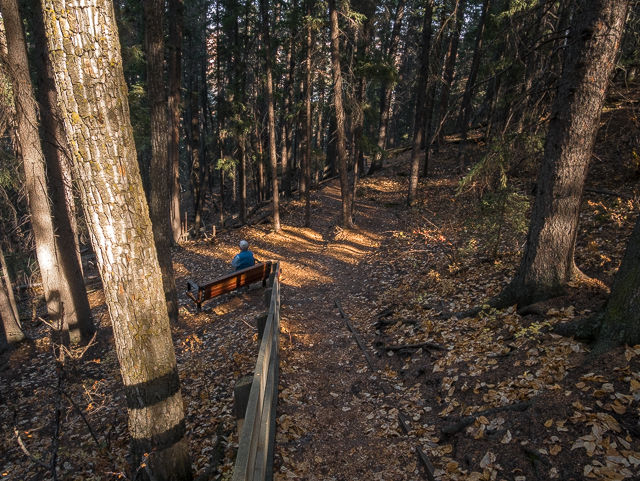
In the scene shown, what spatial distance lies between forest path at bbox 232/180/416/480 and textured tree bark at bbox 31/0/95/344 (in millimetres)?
5472

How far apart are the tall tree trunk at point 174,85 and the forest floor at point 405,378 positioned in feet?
22.7

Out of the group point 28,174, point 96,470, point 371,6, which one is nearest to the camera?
point 96,470

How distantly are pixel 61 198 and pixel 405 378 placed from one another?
9.14 metres

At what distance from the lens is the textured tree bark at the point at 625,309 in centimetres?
375

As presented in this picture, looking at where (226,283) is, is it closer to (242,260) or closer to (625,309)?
(242,260)

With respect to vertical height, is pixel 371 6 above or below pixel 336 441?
above

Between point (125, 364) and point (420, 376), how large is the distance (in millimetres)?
4049

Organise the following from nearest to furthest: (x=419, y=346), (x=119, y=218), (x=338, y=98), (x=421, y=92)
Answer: (x=119, y=218)
(x=419, y=346)
(x=338, y=98)
(x=421, y=92)

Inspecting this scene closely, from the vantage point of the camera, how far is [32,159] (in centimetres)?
734

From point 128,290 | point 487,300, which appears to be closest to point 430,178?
point 487,300

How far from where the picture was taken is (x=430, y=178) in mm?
19922

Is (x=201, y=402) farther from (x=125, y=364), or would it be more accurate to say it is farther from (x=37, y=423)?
(x=37, y=423)

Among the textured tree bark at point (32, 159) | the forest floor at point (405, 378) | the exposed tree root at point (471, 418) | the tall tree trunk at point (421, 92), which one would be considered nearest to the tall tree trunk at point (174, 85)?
the textured tree bark at point (32, 159)

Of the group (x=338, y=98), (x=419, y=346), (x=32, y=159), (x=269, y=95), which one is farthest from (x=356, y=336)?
(x=269, y=95)
